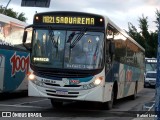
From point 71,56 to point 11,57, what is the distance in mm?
5772

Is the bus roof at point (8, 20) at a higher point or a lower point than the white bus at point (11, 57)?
higher

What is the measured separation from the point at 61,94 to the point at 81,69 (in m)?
1.06

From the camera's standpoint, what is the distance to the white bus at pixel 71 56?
45.0 feet

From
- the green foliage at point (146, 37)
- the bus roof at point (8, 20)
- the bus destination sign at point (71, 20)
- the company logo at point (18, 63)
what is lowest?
the company logo at point (18, 63)

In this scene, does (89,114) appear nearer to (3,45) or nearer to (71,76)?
(71,76)

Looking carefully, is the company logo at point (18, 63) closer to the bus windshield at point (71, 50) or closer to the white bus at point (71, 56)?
the white bus at point (71, 56)

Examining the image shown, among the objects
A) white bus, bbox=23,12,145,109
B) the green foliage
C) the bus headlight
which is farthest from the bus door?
Result: the green foliage

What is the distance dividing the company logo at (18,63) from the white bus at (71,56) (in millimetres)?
4907

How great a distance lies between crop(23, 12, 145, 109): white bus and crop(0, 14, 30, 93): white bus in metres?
4.11

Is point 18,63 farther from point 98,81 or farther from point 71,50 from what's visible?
point 98,81

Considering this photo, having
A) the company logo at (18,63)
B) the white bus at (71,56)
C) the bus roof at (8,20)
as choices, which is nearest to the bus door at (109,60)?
the white bus at (71,56)

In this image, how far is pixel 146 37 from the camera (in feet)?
235

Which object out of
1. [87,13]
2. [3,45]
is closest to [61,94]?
[87,13]

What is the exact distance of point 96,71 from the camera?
13758 millimetres
